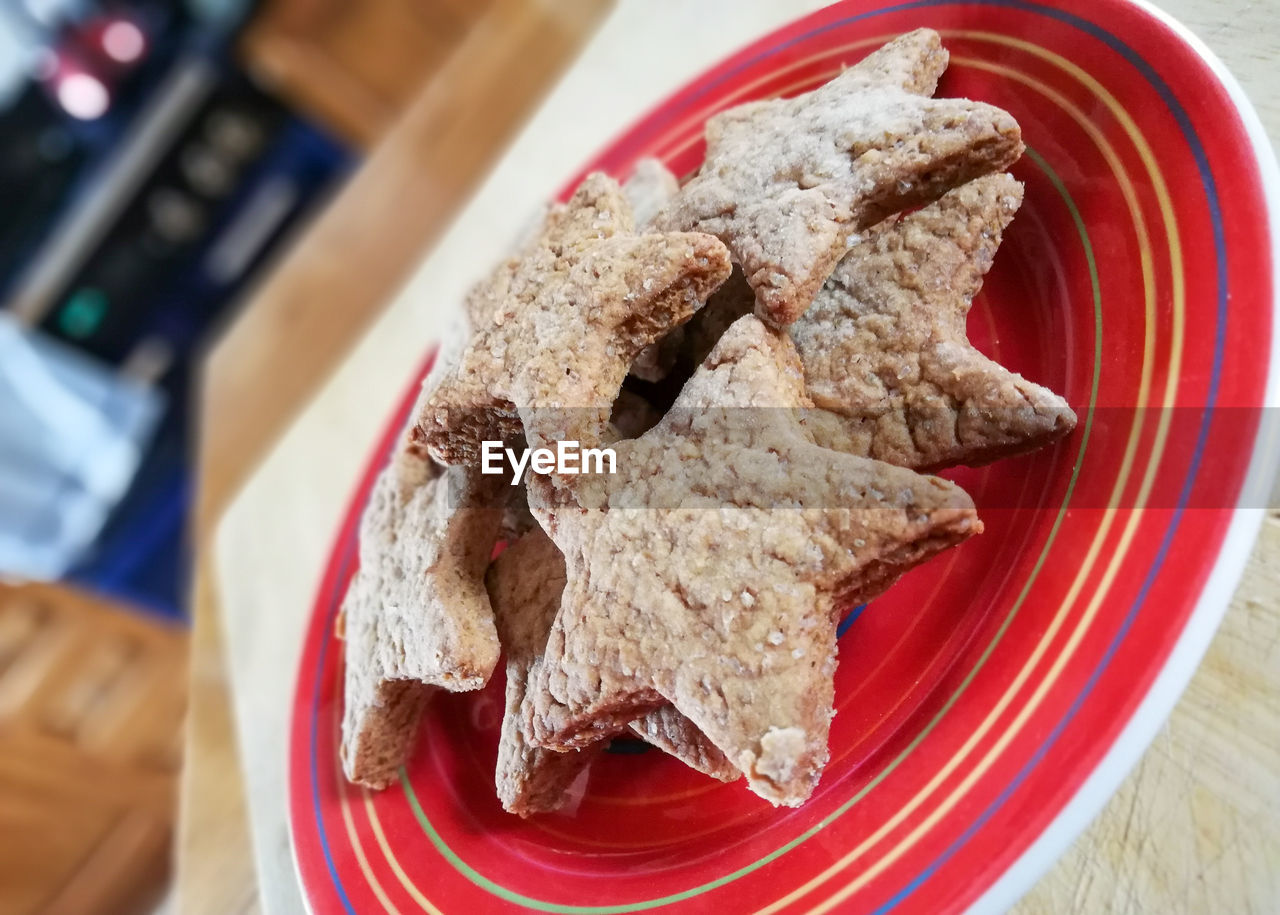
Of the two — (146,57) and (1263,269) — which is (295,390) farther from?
(1263,269)

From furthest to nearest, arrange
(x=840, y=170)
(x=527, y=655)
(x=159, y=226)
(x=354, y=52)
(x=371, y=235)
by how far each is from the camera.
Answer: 1. (x=354, y=52)
2. (x=159, y=226)
3. (x=371, y=235)
4. (x=527, y=655)
5. (x=840, y=170)

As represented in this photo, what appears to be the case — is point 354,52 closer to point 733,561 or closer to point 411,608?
point 411,608

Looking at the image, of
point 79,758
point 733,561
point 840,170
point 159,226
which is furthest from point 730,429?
point 159,226

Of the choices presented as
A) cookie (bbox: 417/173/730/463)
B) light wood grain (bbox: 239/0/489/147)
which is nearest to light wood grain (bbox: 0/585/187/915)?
light wood grain (bbox: 239/0/489/147)

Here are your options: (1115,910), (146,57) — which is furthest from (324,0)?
(1115,910)

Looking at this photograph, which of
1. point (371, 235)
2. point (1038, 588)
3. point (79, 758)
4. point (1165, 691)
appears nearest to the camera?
point (1165, 691)

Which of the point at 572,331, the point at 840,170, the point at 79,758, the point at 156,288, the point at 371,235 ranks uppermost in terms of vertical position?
the point at 840,170

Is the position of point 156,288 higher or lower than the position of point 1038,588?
lower
